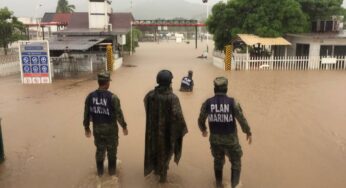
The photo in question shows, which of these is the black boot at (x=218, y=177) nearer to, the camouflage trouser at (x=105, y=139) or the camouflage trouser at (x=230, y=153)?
the camouflage trouser at (x=230, y=153)

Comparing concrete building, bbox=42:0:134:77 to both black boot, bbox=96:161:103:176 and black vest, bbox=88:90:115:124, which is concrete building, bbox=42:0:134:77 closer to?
black boot, bbox=96:161:103:176

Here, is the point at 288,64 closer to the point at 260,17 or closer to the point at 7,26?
the point at 260,17

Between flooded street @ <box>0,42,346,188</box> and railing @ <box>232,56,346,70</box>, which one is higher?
railing @ <box>232,56,346,70</box>

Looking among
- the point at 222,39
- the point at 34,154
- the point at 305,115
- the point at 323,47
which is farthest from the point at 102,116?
the point at 222,39

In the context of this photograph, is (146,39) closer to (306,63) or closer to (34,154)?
(306,63)

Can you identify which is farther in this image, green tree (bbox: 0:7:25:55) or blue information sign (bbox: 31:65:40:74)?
green tree (bbox: 0:7:25:55)

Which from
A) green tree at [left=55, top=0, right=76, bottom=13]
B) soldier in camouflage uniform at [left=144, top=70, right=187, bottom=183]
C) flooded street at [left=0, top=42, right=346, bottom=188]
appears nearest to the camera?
soldier in camouflage uniform at [left=144, top=70, right=187, bottom=183]

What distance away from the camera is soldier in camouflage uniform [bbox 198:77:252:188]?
503 cm

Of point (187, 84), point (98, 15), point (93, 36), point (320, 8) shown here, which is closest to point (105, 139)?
point (187, 84)

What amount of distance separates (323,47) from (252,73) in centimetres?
669

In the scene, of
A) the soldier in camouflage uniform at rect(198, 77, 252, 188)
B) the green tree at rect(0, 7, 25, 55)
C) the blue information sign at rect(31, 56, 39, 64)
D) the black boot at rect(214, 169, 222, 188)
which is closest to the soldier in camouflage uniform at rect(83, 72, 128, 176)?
the soldier in camouflage uniform at rect(198, 77, 252, 188)

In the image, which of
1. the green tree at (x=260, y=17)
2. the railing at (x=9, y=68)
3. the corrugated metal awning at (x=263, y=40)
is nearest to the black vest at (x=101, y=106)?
the railing at (x=9, y=68)

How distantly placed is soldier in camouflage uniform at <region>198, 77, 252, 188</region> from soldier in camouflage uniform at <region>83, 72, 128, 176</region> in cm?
130

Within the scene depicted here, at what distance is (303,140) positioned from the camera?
8133mm
